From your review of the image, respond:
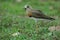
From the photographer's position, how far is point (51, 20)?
32.8ft

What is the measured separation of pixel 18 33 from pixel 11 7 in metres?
5.34

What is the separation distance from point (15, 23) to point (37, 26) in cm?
103

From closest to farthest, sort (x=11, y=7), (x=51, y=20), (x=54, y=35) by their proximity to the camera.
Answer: (x=54, y=35) → (x=51, y=20) → (x=11, y=7)

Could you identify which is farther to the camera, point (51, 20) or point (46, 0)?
point (46, 0)

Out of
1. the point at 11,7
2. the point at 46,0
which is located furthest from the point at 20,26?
the point at 46,0

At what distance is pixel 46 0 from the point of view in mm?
15875

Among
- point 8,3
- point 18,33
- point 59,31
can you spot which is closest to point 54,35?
point 59,31

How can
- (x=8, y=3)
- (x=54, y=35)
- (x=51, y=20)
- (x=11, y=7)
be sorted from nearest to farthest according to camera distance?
(x=54, y=35)
(x=51, y=20)
(x=11, y=7)
(x=8, y=3)

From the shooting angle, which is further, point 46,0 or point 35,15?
point 46,0

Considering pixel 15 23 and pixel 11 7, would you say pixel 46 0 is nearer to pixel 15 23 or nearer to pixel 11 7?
pixel 11 7

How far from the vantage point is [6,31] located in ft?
29.7

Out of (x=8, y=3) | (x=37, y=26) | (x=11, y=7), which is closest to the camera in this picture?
(x=37, y=26)

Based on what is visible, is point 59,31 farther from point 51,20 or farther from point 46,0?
point 46,0

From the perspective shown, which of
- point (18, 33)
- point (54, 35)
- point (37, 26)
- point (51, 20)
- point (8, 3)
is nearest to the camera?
point (54, 35)
